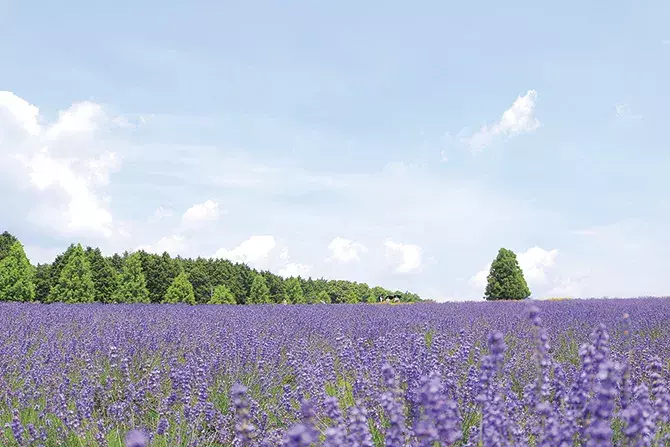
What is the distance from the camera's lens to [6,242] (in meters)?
33.8

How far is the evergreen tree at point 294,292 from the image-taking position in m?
28.2

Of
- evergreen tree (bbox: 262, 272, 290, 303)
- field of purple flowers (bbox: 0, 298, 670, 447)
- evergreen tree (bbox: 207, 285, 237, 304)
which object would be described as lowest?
field of purple flowers (bbox: 0, 298, 670, 447)

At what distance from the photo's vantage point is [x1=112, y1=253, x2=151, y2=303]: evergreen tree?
66.5ft

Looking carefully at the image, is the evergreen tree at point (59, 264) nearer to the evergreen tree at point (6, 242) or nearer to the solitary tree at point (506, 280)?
the evergreen tree at point (6, 242)

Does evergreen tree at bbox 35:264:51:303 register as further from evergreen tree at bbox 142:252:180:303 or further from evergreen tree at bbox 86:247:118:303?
evergreen tree at bbox 142:252:180:303

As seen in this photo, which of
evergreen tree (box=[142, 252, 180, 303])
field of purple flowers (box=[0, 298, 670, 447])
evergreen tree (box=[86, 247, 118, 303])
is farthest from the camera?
evergreen tree (box=[142, 252, 180, 303])

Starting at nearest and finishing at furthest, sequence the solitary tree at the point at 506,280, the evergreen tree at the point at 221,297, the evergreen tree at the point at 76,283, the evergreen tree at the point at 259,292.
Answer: the evergreen tree at the point at 76,283, the evergreen tree at the point at 221,297, the solitary tree at the point at 506,280, the evergreen tree at the point at 259,292

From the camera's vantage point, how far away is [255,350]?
5.54 m

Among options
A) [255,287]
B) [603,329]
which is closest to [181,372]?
[603,329]

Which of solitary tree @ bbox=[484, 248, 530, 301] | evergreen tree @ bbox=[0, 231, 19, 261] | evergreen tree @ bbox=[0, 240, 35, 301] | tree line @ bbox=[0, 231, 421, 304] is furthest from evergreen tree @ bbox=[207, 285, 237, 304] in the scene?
evergreen tree @ bbox=[0, 231, 19, 261]

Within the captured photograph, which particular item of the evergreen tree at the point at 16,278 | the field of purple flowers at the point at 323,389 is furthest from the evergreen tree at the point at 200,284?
the field of purple flowers at the point at 323,389

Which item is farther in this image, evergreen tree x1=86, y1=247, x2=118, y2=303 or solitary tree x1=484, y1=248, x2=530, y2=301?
solitary tree x1=484, y1=248, x2=530, y2=301

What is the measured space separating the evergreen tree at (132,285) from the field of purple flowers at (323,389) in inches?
499

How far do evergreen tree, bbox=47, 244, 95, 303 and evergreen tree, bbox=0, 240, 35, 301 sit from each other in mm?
1591
